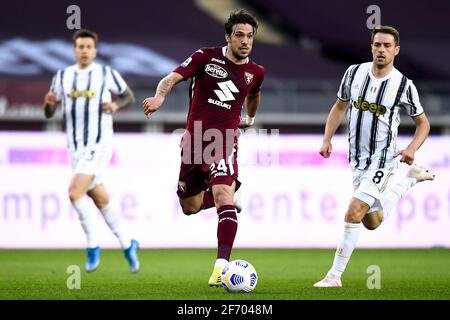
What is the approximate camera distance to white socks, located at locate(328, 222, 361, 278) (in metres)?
8.74

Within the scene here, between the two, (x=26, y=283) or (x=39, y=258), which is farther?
(x=39, y=258)

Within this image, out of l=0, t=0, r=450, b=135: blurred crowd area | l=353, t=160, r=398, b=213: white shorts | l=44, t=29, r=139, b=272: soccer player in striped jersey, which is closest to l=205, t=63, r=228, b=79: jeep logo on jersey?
l=353, t=160, r=398, b=213: white shorts

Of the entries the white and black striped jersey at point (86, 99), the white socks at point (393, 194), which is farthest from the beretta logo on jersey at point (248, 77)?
the white and black striped jersey at point (86, 99)

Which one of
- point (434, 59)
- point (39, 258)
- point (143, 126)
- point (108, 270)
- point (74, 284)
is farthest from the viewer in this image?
point (434, 59)

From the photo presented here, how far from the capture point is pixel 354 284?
902 centimetres

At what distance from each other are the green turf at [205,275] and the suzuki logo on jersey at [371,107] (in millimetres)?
1366

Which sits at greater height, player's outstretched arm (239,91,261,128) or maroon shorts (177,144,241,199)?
player's outstretched arm (239,91,261,128)

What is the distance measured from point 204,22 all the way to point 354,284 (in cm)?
1496

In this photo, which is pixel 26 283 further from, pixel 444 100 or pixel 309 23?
pixel 309 23

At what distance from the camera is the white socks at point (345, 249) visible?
874 cm

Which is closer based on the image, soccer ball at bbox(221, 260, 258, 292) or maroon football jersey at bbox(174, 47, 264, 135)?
soccer ball at bbox(221, 260, 258, 292)

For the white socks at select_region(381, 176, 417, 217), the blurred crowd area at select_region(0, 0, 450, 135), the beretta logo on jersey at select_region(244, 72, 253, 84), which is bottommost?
the white socks at select_region(381, 176, 417, 217)

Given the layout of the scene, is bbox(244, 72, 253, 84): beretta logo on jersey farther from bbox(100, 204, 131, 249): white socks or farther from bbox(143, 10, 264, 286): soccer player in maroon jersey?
bbox(100, 204, 131, 249): white socks
